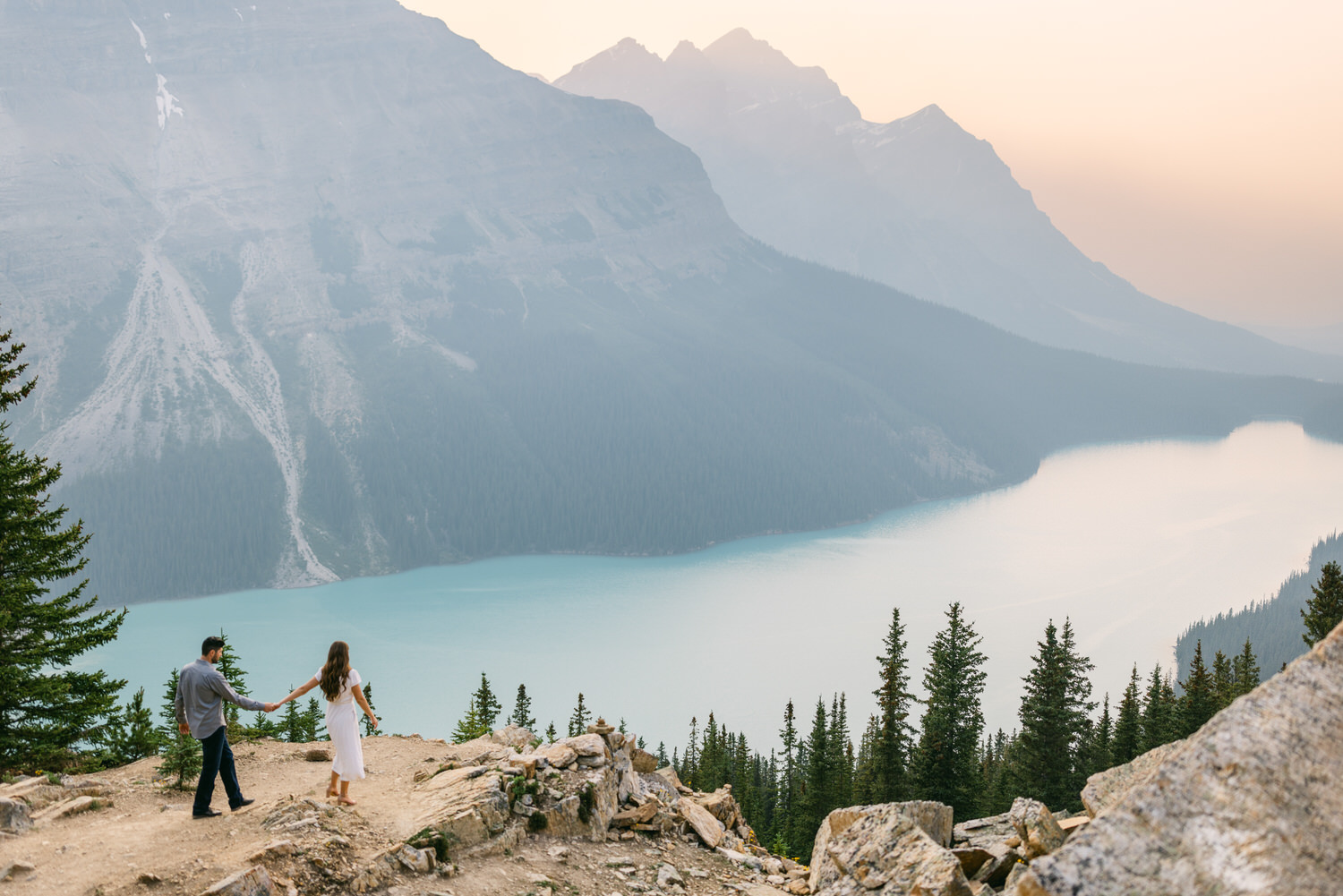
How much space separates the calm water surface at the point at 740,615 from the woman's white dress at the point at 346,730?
2726 inches

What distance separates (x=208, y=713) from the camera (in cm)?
1151

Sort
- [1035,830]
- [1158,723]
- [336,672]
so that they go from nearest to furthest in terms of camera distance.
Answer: [1035,830], [336,672], [1158,723]

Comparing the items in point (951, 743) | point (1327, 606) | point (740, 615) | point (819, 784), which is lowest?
point (740, 615)

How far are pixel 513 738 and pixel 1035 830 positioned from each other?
11.4m

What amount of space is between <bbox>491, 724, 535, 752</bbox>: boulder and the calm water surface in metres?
62.6

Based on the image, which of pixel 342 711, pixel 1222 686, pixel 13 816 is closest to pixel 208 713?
pixel 342 711

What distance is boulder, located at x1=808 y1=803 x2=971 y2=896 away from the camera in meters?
9.89

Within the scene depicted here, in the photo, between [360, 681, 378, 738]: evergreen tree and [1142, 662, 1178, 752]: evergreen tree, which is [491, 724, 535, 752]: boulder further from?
[1142, 662, 1178, 752]: evergreen tree

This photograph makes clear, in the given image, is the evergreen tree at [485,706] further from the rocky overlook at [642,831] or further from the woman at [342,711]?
the woman at [342,711]

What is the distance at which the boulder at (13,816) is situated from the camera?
11.1 m

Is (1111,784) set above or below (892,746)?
above

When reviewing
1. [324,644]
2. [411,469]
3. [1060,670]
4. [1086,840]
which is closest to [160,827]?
[1086,840]

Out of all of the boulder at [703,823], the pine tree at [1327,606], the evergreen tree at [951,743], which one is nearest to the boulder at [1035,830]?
the boulder at [703,823]

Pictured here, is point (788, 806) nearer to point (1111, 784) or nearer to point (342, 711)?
point (1111, 784)
